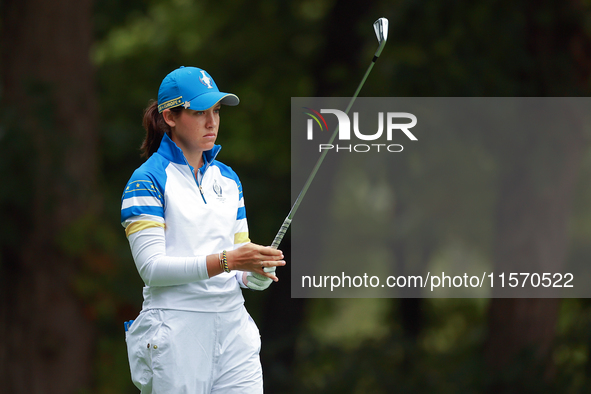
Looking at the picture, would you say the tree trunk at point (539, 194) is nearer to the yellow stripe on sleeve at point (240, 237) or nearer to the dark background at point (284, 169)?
the dark background at point (284, 169)

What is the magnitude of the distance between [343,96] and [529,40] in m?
1.76

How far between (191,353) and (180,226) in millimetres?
410

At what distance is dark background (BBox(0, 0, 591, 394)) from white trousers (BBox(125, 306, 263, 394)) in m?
4.04

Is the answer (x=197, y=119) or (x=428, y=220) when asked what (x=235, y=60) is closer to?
(x=428, y=220)

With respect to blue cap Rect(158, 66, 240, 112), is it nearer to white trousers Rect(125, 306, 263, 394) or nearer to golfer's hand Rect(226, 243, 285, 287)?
golfer's hand Rect(226, 243, 285, 287)

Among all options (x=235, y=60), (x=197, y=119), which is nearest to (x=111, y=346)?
(x=235, y=60)

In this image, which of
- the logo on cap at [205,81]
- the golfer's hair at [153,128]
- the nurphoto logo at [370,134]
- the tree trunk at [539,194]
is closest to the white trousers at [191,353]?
the golfer's hair at [153,128]

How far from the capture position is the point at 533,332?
7.05 meters

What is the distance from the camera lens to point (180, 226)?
2418 mm

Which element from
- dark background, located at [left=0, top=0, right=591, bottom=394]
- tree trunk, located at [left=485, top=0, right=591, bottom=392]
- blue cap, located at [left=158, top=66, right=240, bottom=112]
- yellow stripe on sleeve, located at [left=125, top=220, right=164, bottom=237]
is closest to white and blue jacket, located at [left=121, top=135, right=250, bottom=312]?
yellow stripe on sleeve, located at [left=125, top=220, right=164, bottom=237]

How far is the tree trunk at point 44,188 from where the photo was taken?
6289 mm

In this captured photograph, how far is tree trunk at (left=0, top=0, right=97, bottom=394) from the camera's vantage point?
6.29 meters

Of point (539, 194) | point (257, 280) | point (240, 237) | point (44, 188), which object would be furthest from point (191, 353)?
point (539, 194)

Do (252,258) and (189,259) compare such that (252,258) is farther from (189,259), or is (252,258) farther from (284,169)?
(284,169)
